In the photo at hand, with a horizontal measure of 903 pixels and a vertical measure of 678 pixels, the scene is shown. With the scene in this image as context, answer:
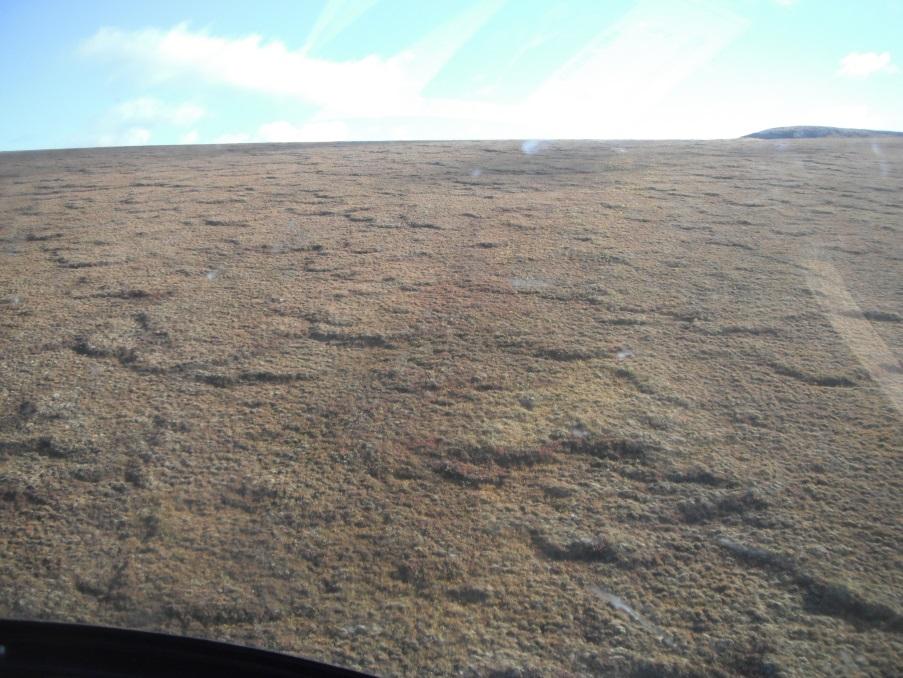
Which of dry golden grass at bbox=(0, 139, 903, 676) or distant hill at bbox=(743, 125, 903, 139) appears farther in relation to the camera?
distant hill at bbox=(743, 125, 903, 139)

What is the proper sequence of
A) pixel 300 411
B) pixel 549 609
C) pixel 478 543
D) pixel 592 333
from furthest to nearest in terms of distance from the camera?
1. pixel 592 333
2. pixel 300 411
3. pixel 478 543
4. pixel 549 609

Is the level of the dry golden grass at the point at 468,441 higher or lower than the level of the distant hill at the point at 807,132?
lower

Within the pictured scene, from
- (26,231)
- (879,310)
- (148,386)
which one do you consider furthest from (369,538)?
(26,231)

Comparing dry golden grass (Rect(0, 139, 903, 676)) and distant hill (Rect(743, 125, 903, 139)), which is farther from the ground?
distant hill (Rect(743, 125, 903, 139))

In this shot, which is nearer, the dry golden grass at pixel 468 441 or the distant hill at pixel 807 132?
the dry golden grass at pixel 468 441

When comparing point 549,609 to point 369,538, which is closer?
point 549,609

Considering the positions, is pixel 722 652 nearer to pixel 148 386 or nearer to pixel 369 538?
pixel 369 538

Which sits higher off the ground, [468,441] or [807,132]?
[807,132]

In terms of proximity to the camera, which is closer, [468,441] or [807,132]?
[468,441]
